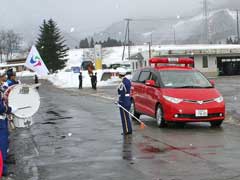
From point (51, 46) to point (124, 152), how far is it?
9310 cm

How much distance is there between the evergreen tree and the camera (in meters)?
101

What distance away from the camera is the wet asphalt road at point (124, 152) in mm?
7703

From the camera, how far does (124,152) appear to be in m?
9.74

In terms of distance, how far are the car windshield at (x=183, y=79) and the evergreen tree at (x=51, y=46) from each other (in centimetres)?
8663

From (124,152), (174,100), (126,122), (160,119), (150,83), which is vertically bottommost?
(124,152)

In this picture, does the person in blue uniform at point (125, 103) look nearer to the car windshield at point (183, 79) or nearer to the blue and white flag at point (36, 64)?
the car windshield at point (183, 79)

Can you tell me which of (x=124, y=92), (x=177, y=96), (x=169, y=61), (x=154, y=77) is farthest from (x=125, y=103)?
(x=169, y=61)

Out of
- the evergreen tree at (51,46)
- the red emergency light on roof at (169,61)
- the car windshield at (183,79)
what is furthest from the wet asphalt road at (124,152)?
the evergreen tree at (51,46)

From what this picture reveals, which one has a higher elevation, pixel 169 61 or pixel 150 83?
pixel 169 61

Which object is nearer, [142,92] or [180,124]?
[180,124]

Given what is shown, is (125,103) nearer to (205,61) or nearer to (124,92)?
(124,92)

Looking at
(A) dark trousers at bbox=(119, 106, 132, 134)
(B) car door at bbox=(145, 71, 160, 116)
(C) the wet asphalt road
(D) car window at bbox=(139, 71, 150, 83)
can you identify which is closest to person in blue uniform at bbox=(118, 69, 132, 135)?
(A) dark trousers at bbox=(119, 106, 132, 134)

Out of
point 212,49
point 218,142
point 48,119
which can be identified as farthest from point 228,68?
point 218,142

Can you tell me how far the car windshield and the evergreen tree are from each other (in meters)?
86.6
